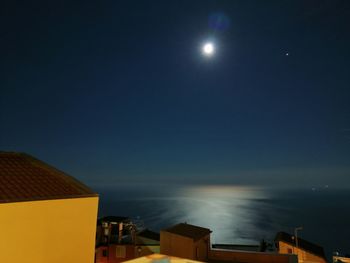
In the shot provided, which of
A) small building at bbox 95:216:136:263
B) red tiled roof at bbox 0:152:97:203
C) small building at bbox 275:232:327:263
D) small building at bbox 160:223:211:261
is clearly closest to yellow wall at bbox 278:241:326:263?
small building at bbox 275:232:327:263

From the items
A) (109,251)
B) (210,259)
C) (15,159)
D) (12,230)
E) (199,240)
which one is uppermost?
(15,159)

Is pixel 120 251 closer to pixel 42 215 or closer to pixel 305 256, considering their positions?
pixel 42 215

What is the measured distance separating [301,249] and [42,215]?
17.8 m

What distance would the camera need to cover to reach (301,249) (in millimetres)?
15984

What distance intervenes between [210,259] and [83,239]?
6924 mm

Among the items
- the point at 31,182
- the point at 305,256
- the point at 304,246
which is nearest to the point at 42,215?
the point at 31,182

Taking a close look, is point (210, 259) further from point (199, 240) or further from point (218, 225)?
point (218, 225)

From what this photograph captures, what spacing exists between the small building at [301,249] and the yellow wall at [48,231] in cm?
1526

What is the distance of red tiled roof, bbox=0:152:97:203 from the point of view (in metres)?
4.07

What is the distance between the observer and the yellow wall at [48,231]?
12.1ft

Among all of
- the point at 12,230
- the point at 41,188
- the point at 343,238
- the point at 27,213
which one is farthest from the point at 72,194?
the point at 343,238

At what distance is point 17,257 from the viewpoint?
12.2 feet

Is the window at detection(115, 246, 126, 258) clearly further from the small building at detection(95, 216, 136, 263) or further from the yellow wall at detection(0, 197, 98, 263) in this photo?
the yellow wall at detection(0, 197, 98, 263)

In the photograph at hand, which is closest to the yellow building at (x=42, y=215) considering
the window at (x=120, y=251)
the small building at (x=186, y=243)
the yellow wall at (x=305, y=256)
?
the small building at (x=186, y=243)
